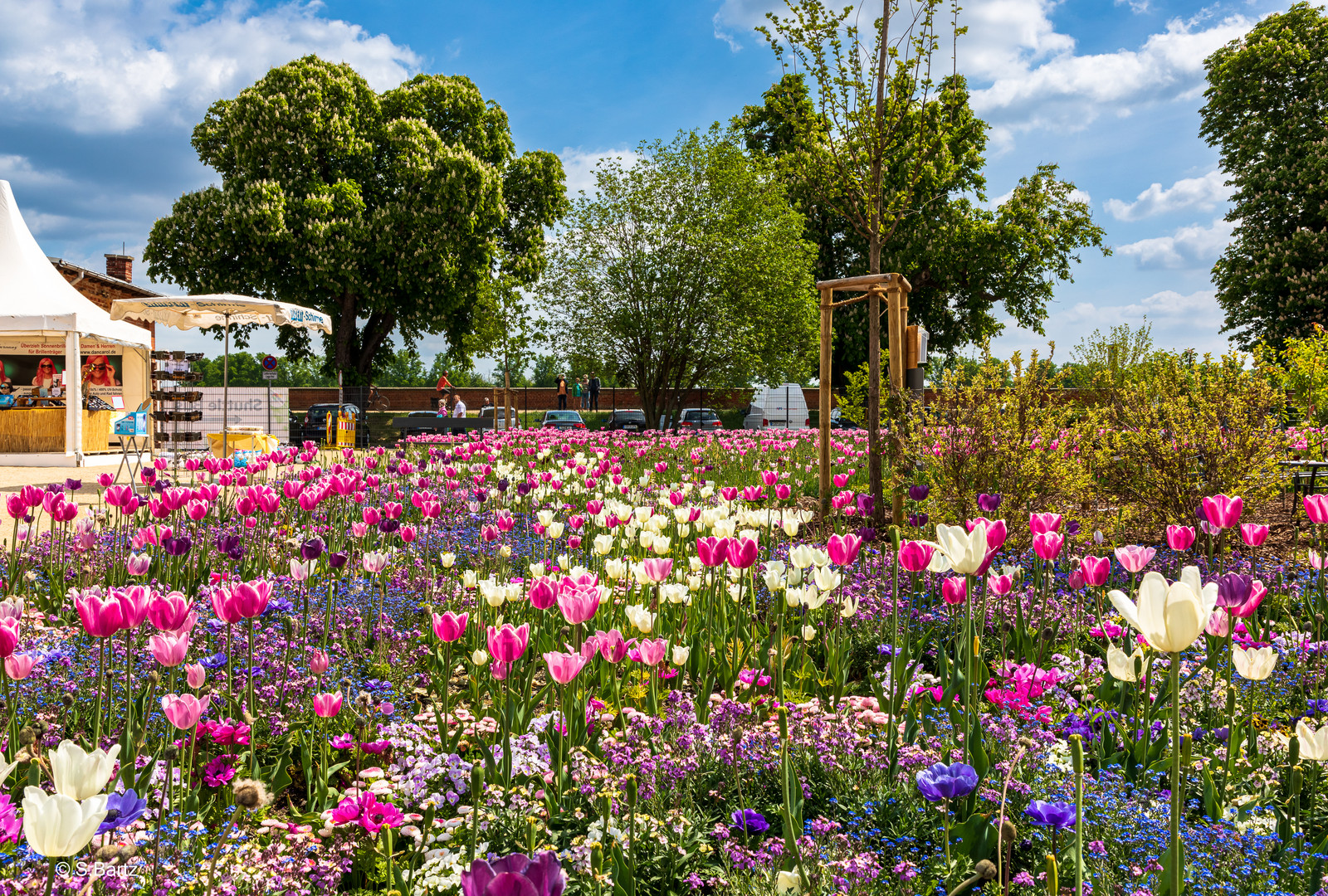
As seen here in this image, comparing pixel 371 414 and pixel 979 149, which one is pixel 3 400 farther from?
pixel 979 149

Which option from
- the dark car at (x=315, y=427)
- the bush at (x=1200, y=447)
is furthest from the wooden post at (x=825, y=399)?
the dark car at (x=315, y=427)

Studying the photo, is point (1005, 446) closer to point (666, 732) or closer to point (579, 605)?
point (666, 732)

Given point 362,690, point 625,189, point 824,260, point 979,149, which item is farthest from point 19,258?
point 979,149

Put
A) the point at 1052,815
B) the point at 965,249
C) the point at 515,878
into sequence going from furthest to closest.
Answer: the point at 965,249 < the point at 1052,815 < the point at 515,878

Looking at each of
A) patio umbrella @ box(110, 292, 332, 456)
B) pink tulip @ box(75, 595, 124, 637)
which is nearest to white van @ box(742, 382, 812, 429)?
patio umbrella @ box(110, 292, 332, 456)

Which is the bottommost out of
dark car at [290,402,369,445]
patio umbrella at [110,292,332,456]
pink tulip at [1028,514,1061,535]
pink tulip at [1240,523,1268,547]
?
pink tulip at [1240,523,1268,547]

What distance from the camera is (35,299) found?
52.3ft

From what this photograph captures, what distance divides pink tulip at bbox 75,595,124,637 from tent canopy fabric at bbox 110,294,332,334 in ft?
40.6

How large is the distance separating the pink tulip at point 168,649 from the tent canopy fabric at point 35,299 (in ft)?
54.0

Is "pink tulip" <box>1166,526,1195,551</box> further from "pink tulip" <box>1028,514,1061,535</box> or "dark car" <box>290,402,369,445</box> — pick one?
"dark car" <box>290,402,369,445</box>

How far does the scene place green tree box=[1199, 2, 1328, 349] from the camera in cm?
2416

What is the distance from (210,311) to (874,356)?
1159cm

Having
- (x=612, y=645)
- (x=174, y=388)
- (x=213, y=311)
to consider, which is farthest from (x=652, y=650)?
(x=174, y=388)

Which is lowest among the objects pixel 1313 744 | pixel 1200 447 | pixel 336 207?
pixel 1313 744
